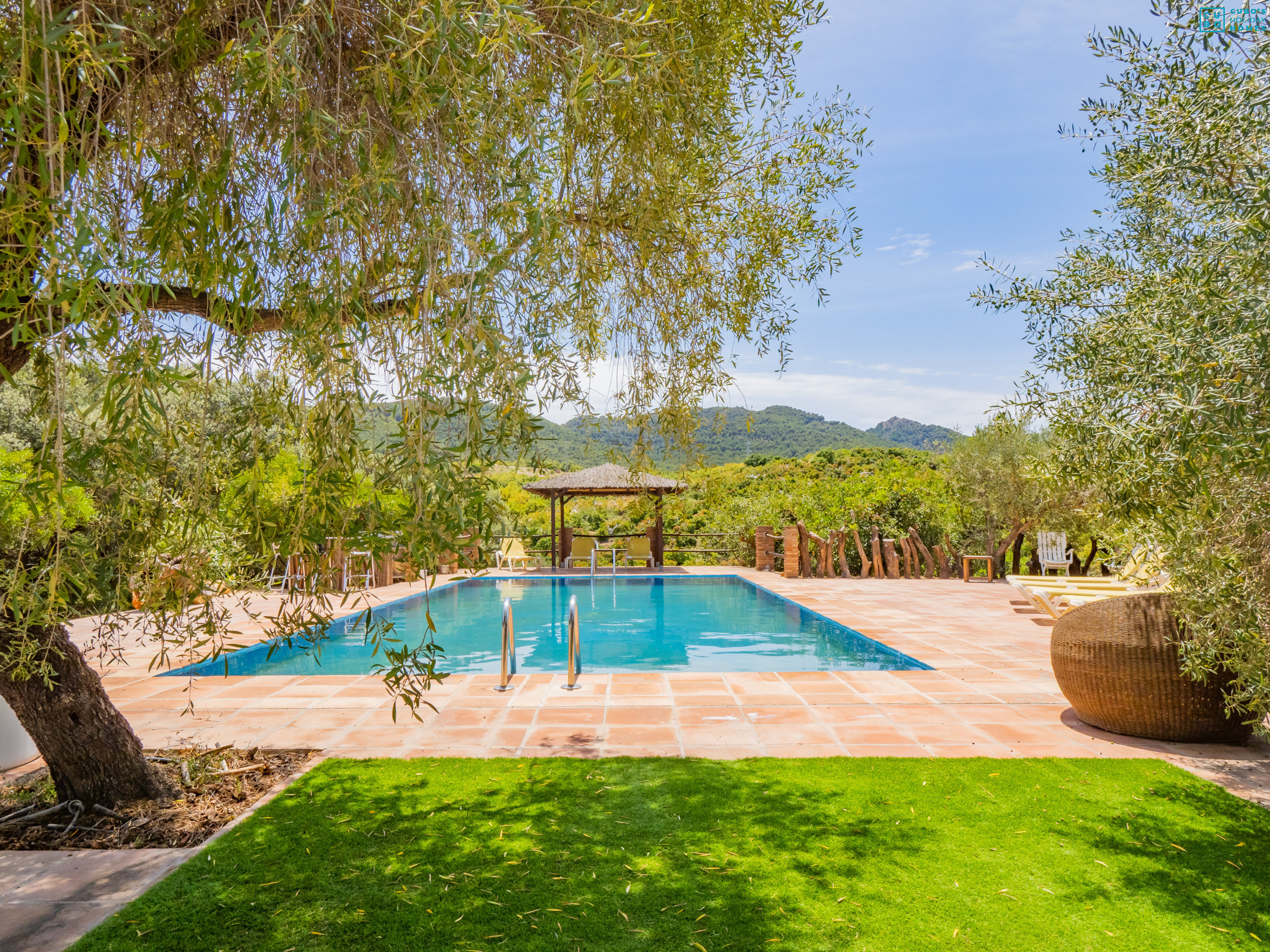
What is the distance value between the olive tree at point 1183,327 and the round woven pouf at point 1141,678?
223 mm

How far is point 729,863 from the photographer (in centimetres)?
297

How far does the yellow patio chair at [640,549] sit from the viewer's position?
57.0 feet

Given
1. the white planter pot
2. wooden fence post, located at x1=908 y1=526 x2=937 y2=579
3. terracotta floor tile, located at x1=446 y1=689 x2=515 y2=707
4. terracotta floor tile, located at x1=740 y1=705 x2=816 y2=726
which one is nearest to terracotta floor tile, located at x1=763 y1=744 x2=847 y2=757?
terracotta floor tile, located at x1=740 y1=705 x2=816 y2=726

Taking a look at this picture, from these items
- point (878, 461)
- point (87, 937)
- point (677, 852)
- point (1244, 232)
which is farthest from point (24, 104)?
point (878, 461)

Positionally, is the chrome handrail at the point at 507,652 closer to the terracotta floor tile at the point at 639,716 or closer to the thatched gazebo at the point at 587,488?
the terracotta floor tile at the point at 639,716

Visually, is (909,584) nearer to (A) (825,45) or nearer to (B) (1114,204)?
(B) (1114,204)

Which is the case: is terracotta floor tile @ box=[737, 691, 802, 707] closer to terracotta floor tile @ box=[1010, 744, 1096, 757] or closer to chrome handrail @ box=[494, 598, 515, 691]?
terracotta floor tile @ box=[1010, 744, 1096, 757]

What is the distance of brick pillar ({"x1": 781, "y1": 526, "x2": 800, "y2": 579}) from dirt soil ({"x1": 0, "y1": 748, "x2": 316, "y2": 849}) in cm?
1198

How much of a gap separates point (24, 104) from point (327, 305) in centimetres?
64

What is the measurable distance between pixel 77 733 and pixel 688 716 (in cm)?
339

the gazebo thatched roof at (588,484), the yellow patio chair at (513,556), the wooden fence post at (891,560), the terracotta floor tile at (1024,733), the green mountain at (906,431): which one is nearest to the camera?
the terracotta floor tile at (1024,733)

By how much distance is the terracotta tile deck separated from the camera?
14.1 feet

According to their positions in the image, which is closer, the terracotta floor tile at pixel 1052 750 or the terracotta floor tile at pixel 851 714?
the terracotta floor tile at pixel 1052 750

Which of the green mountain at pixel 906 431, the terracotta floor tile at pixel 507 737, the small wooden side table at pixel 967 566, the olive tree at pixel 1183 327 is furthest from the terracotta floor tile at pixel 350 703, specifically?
the green mountain at pixel 906 431
